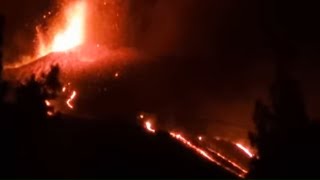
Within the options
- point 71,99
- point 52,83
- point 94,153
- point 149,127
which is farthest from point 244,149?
point 52,83

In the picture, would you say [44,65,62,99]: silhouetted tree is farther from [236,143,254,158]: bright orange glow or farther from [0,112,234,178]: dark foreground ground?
[236,143,254,158]: bright orange glow

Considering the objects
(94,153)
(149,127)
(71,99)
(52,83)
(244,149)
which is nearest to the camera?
(52,83)

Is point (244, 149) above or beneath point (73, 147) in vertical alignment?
above

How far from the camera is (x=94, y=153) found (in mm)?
33719

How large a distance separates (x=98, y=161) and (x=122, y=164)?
2.95 ft

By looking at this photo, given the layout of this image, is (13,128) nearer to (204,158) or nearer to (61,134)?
(61,134)

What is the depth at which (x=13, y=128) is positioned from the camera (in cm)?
2908

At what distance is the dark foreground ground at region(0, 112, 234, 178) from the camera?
29281mm

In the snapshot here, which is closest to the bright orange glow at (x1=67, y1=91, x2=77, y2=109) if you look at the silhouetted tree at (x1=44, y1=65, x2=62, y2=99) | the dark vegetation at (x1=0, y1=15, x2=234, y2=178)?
the dark vegetation at (x1=0, y1=15, x2=234, y2=178)

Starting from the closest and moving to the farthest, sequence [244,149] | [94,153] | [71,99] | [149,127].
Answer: [94,153], [149,127], [244,149], [71,99]

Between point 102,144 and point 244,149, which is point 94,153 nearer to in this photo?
point 102,144

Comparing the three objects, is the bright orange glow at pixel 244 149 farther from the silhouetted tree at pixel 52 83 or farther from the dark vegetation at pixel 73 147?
the silhouetted tree at pixel 52 83

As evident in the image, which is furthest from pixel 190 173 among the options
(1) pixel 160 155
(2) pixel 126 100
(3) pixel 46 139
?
(2) pixel 126 100

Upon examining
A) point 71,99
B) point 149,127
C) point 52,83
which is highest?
point 71,99
